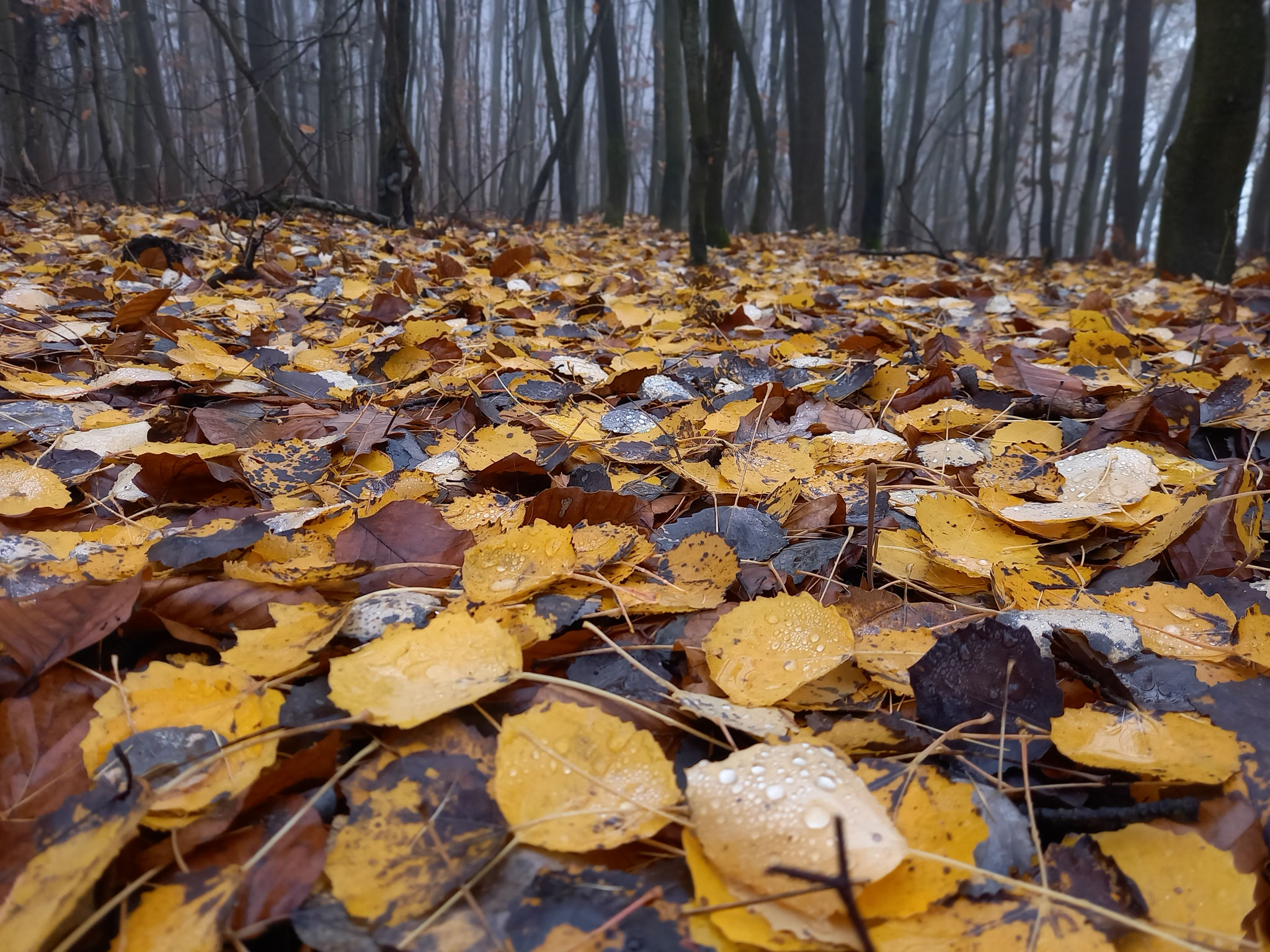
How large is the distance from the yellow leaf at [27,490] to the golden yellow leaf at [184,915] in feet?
2.15

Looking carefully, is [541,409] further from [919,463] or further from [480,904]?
[480,904]

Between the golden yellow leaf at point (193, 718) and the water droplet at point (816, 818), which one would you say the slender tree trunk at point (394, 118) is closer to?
the golden yellow leaf at point (193, 718)

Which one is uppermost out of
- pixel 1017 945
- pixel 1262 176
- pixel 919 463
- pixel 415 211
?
pixel 1262 176

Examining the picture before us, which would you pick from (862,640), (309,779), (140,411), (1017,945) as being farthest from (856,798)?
(140,411)

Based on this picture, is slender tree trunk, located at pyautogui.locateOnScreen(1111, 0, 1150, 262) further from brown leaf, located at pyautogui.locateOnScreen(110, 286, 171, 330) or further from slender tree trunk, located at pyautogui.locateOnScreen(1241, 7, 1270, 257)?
brown leaf, located at pyautogui.locateOnScreen(110, 286, 171, 330)

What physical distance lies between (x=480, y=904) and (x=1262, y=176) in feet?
34.6

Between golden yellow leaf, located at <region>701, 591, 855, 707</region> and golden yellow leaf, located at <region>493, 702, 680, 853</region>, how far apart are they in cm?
12

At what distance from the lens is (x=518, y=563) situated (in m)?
0.76

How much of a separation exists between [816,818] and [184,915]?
0.39 meters

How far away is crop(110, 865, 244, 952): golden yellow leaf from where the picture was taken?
41cm

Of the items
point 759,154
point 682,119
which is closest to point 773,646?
point 759,154

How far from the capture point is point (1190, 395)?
1.24m

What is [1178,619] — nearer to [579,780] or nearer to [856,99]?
[579,780]

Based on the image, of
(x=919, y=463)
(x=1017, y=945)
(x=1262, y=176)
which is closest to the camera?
(x=1017, y=945)
